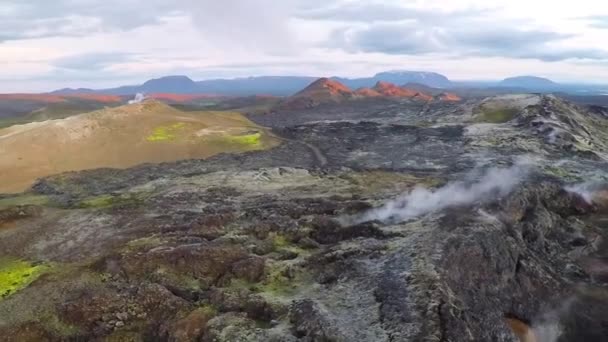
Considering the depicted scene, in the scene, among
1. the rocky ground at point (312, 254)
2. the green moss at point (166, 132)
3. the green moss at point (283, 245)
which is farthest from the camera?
the green moss at point (166, 132)

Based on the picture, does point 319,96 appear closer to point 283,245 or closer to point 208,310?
point 283,245

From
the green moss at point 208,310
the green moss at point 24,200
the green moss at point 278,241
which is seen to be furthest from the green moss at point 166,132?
the green moss at point 208,310

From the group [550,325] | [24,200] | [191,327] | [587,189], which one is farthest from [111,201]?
[587,189]

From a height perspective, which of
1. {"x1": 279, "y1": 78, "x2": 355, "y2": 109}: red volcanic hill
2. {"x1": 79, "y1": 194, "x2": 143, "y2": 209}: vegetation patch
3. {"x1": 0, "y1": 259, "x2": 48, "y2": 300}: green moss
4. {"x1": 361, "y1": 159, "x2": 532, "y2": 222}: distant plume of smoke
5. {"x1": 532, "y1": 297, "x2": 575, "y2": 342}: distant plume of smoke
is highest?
{"x1": 279, "y1": 78, "x2": 355, "y2": 109}: red volcanic hill

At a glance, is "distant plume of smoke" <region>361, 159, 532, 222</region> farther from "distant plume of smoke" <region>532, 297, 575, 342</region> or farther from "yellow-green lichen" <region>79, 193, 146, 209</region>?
"yellow-green lichen" <region>79, 193, 146, 209</region>

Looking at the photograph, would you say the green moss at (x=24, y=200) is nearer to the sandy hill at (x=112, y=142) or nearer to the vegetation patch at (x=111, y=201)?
the sandy hill at (x=112, y=142)

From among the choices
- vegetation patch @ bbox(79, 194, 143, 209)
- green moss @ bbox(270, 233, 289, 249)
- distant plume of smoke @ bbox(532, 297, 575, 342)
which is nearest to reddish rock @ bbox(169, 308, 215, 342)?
green moss @ bbox(270, 233, 289, 249)
